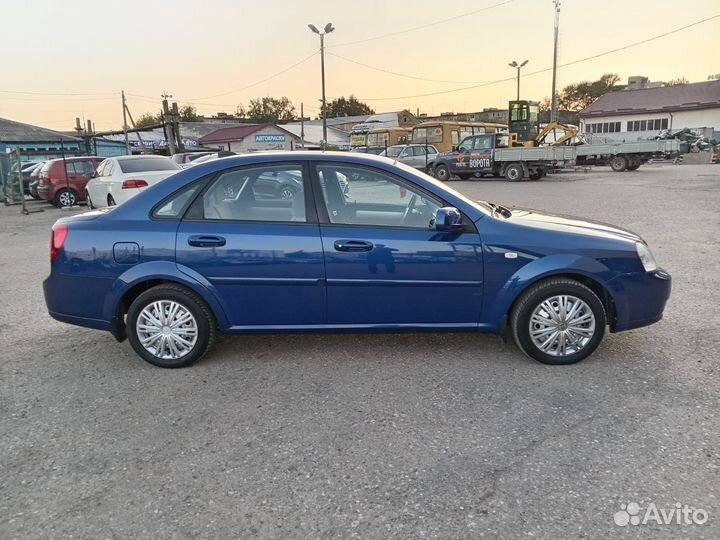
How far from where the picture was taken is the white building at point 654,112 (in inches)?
1857

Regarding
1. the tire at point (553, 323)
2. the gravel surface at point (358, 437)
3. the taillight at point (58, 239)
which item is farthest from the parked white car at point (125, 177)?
the tire at point (553, 323)

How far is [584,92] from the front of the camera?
278 feet

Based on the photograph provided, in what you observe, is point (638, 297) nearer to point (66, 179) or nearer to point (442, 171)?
point (66, 179)

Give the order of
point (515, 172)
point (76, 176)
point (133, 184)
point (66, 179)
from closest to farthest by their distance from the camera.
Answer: point (133, 184)
point (66, 179)
point (76, 176)
point (515, 172)

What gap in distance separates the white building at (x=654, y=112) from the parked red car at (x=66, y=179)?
152 ft

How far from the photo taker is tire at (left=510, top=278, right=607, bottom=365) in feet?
12.6

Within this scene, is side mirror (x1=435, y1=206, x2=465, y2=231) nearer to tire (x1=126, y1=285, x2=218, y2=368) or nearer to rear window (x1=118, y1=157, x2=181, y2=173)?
tire (x1=126, y1=285, x2=218, y2=368)

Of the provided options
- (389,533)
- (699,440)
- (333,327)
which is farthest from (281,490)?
(699,440)

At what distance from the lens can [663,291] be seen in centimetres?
399

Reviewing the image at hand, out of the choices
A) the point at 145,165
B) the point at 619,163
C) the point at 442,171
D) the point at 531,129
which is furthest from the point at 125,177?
the point at 619,163

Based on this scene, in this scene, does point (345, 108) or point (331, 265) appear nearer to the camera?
point (331, 265)

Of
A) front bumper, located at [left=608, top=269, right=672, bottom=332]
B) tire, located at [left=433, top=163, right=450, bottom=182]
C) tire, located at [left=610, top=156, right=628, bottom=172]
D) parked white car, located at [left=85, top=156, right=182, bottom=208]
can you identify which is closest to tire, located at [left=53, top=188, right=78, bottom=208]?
parked white car, located at [left=85, top=156, right=182, bottom=208]

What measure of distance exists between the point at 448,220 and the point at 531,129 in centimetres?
2707

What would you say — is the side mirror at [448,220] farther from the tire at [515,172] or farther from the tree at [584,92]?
the tree at [584,92]
